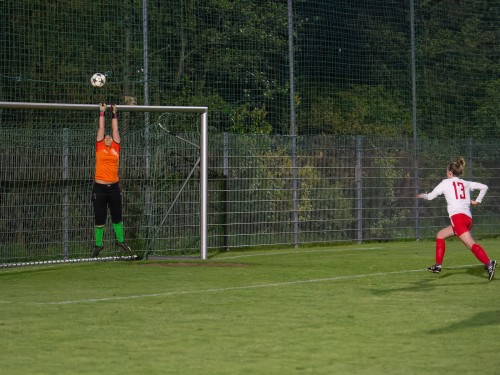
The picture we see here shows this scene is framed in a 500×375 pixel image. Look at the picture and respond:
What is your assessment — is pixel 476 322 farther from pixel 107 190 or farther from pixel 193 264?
pixel 107 190

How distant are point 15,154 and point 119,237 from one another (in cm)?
226

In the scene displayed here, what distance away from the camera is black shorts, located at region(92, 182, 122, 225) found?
18.0m

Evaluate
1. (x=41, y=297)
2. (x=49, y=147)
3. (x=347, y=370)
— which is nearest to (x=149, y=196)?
(x=49, y=147)

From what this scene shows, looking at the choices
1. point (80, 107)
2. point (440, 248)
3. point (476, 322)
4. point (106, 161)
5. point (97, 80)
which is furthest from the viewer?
point (106, 161)

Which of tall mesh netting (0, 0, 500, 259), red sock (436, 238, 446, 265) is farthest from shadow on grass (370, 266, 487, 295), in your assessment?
tall mesh netting (0, 0, 500, 259)

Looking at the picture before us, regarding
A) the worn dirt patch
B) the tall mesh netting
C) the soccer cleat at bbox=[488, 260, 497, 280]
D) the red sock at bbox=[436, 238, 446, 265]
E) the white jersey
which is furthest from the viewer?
the tall mesh netting

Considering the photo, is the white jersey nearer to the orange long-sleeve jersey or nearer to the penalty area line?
the penalty area line

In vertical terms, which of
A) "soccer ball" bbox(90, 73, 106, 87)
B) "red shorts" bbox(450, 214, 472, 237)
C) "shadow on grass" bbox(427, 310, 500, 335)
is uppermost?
"soccer ball" bbox(90, 73, 106, 87)

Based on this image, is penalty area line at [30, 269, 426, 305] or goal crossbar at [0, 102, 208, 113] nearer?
penalty area line at [30, 269, 426, 305]

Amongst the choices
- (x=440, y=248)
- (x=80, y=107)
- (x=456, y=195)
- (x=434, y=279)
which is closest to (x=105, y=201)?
(x=80, y=107)

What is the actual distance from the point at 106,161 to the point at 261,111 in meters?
6.11

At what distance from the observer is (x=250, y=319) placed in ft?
35.6

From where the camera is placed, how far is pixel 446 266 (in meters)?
17.2

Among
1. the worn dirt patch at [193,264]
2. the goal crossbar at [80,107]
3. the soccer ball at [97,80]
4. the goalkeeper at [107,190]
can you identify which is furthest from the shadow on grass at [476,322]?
the soccer ball at [97,80]
